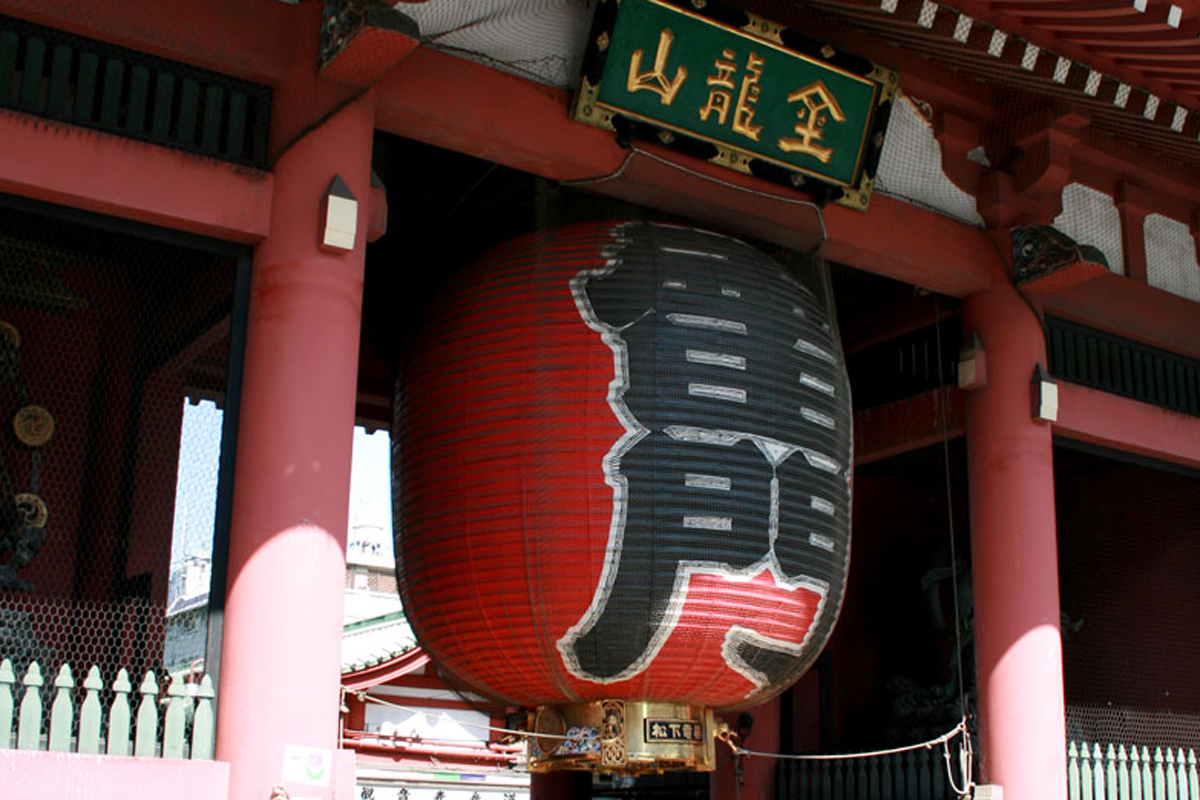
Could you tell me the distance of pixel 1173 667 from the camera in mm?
9211

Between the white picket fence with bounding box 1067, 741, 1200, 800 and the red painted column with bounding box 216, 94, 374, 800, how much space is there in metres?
4.05

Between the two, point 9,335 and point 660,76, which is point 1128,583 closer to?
point 660,76

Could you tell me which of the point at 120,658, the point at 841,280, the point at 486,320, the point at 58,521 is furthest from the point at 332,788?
the point at 841,280

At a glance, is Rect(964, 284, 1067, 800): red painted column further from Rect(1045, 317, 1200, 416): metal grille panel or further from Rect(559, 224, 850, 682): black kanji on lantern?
Rect(559, 224, 850, 682): black kanji on lantern

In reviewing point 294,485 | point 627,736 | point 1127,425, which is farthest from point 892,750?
point 294,485

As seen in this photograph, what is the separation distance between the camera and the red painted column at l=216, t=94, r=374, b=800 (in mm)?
5145

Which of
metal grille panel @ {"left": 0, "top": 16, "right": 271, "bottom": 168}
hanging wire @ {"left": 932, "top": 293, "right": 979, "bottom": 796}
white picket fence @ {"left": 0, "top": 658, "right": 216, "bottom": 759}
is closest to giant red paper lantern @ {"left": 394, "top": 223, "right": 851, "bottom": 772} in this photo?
hanging wire @ {"left": 932, "top": 293, "right": 979, "bottom": 796}

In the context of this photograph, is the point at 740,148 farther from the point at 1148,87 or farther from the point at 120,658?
the point at 120,658

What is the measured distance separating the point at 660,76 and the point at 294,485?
8.63 ft

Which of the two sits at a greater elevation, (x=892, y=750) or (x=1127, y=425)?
(x=1127, y=425)

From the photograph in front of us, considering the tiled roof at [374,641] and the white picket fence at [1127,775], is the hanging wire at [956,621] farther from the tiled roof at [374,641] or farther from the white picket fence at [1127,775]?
the tiled roof at [374,641]

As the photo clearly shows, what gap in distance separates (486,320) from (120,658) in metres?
2.12

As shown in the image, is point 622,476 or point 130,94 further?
point 622,476

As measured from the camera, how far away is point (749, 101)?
694cm
